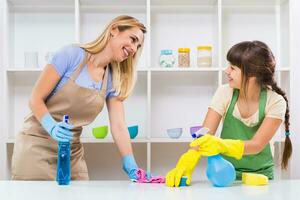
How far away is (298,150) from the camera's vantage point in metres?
3.06

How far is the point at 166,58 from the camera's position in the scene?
295cm

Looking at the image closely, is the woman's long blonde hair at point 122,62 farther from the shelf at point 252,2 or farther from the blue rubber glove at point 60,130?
the shelf at point 252,2

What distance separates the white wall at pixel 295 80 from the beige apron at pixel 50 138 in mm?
1523

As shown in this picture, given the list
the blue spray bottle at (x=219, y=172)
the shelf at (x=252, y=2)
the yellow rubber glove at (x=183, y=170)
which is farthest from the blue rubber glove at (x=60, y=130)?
the shelf at (x=252, y=2)

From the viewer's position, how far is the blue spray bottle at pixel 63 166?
5.14ft

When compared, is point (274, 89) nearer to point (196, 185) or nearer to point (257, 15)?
point (196, 185)

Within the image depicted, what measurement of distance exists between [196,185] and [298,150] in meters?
1.70

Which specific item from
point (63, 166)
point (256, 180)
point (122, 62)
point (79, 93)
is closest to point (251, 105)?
point (256, 180)

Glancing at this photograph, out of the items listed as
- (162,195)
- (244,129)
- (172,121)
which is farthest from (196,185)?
(172,121)

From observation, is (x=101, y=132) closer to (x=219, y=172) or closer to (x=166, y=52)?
(x=166, y=52)

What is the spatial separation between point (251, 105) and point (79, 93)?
74cm

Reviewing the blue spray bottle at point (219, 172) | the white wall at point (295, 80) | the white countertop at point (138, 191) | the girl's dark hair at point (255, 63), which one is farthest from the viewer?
the white wall at point (295, 80)

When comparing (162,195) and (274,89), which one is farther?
(274,89)

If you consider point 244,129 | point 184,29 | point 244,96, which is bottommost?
point 244,129
